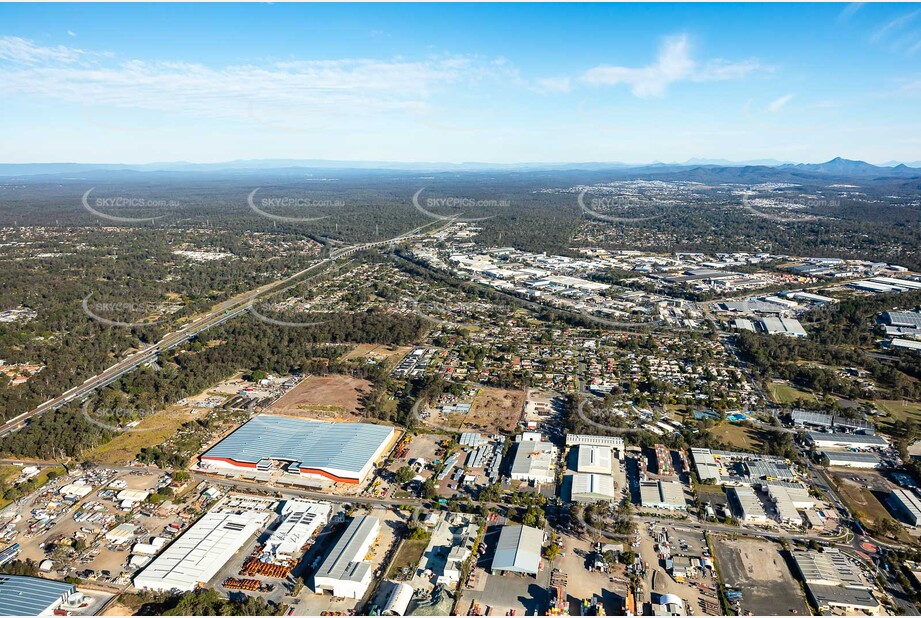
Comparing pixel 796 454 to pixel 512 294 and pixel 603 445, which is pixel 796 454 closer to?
pixel 603 445

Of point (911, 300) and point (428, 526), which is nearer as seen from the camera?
point (428, 526)

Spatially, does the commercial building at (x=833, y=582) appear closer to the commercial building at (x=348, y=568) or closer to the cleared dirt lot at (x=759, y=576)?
the cleared dirt lot at (x=759, y=576)

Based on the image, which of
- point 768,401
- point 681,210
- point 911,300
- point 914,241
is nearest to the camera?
point 768,401


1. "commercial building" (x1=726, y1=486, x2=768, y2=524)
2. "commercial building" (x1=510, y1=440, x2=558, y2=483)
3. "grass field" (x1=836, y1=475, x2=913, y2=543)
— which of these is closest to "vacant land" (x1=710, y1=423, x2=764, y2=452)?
"grass field" (x1=836, y1=475, x2=913, y2=543)

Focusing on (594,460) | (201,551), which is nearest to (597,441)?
(594,460)

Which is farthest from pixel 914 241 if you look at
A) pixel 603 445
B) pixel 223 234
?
pixel 223 234

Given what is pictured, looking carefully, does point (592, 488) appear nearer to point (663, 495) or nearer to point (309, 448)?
point (663, 495)
